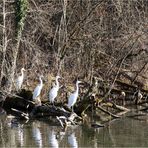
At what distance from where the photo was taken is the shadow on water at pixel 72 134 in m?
17.0

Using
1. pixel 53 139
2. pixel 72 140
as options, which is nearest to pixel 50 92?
pixel 53 139

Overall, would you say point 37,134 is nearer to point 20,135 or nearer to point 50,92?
point 20,135

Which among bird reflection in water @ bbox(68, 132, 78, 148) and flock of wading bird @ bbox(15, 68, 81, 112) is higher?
flock of wading bird @ bbox(15, 68, 81, 112)

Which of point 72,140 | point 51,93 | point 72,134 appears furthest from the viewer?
point 51,93

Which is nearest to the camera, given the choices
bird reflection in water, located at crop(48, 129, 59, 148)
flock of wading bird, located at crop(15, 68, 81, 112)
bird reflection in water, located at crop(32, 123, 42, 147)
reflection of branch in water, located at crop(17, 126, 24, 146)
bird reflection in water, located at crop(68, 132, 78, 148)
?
bird reflection in water, located at crop(48, 129, 59, 148)

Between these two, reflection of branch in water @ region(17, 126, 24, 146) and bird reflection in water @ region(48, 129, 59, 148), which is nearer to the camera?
bird reflection in water @ region(48, 129, 59, 148)

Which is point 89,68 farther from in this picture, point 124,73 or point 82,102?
point 82,102

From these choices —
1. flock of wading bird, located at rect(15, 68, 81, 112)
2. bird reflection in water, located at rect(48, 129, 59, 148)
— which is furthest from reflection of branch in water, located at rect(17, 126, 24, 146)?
flock of wading bird, located at rect(15, 68, 81, 112)

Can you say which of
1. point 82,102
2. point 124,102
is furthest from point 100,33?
point 82,102

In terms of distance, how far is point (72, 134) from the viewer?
60.4 feet

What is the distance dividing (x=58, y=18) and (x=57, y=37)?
3.14 feet

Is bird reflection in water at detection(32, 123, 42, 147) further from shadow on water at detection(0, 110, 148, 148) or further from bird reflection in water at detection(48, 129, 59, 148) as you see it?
bird reflection in water at detection(48, 129, 59, 148)

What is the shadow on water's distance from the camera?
1697 cm

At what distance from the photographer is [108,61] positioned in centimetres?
2773
